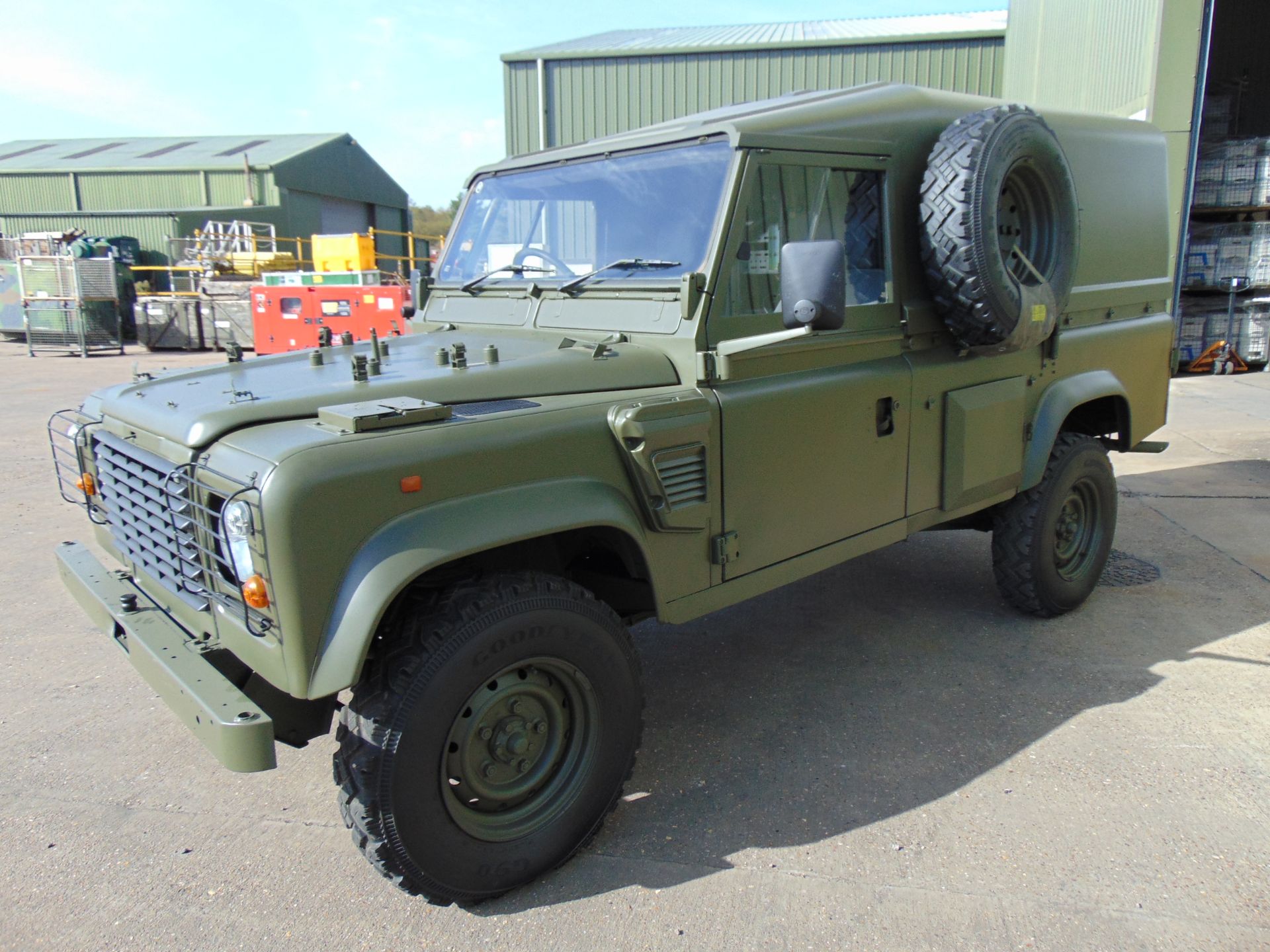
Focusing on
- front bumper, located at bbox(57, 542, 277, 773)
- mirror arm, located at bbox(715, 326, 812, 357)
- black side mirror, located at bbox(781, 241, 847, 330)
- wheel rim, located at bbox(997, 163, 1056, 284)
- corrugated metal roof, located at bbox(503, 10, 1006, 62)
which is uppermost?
corrugated metal roof, located at bbox(503, 10, 1006, 62)

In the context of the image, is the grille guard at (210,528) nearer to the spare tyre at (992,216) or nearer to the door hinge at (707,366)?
the door hinge at (707,366)

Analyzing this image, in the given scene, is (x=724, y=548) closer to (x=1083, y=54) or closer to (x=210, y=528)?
(x=210, y=528)

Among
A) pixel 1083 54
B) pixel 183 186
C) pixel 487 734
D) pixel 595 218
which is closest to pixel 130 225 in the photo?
pixel 183 186

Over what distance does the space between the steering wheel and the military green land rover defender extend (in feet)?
0.15

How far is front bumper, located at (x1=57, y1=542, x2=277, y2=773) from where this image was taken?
223cm

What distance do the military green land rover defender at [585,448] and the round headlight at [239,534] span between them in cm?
1

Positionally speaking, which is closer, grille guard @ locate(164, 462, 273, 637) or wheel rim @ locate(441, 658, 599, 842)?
grille guard @ locate(164, 462, 273, 637)

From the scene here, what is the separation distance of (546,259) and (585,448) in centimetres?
130

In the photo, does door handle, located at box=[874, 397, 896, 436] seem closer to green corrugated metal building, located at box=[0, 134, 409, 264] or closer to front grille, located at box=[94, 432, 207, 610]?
front grille, located at box=[94, 432, 207, 610]

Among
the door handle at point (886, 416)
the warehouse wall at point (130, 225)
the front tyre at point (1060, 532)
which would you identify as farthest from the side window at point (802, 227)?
the warehouse wall at point (130, 225)

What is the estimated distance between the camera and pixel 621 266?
3281 mm

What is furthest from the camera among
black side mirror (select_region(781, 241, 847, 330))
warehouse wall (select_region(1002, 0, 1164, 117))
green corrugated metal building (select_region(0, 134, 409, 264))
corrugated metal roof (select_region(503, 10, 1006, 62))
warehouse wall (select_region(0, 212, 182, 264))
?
green corrugated metal building (select_region(0, 134, 409, 264))

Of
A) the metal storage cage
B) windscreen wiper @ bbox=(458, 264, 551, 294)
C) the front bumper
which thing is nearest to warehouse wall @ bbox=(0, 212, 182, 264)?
the metal storage cage

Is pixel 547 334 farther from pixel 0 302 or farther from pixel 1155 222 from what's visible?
pixel 0 302
